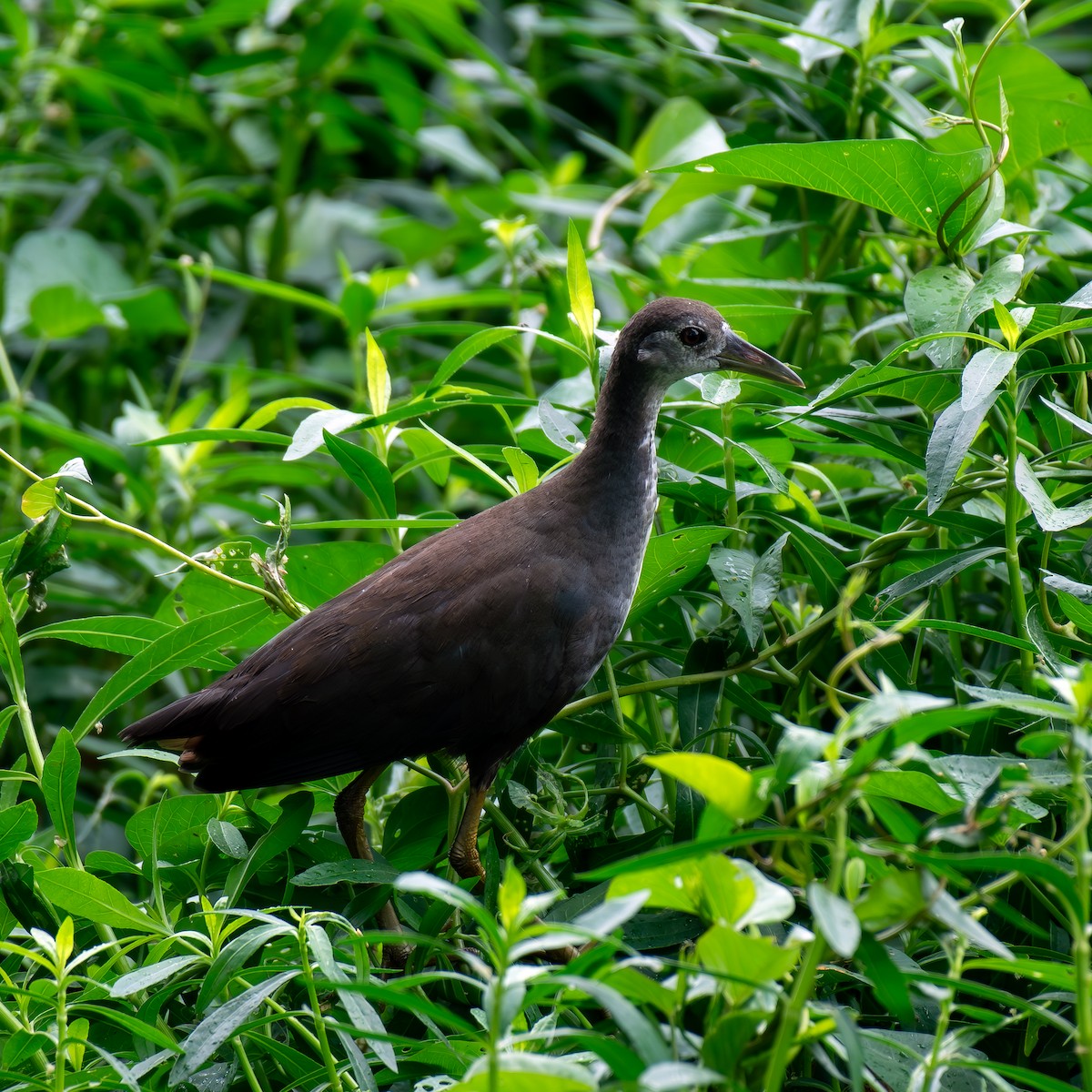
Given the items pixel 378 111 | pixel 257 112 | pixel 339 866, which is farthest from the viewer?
pixel 378 111

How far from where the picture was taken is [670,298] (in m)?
2.30

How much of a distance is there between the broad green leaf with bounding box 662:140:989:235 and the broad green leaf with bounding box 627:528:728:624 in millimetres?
578

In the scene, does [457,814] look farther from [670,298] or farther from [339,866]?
[670,298]

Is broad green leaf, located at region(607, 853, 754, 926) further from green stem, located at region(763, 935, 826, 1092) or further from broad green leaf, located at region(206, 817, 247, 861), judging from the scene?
broad green leaf, located at region(206, 817, 247, 861)

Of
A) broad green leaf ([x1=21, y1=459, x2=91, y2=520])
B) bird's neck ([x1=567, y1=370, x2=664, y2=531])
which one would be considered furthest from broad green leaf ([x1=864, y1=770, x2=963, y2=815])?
broad green leaf ([x1=21, y1=459, x2=91, y2=520])

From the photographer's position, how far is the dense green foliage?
1.19 metres

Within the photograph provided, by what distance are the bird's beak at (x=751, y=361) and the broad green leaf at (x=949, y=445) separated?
56 centimetres

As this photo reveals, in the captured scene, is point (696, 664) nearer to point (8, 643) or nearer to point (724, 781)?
point (724, 781)

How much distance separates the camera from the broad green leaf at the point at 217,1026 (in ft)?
4.76

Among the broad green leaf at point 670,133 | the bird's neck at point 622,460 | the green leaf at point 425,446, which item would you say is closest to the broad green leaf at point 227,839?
the green leaf at point 425,446

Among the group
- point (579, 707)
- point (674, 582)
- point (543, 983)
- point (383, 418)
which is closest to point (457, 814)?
point (579, 707)

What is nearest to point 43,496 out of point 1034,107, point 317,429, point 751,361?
point 317,429

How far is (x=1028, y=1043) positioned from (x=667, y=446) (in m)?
1.15

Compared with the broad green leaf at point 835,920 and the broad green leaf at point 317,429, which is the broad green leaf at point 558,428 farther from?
the broad green leaf at point 835,920
